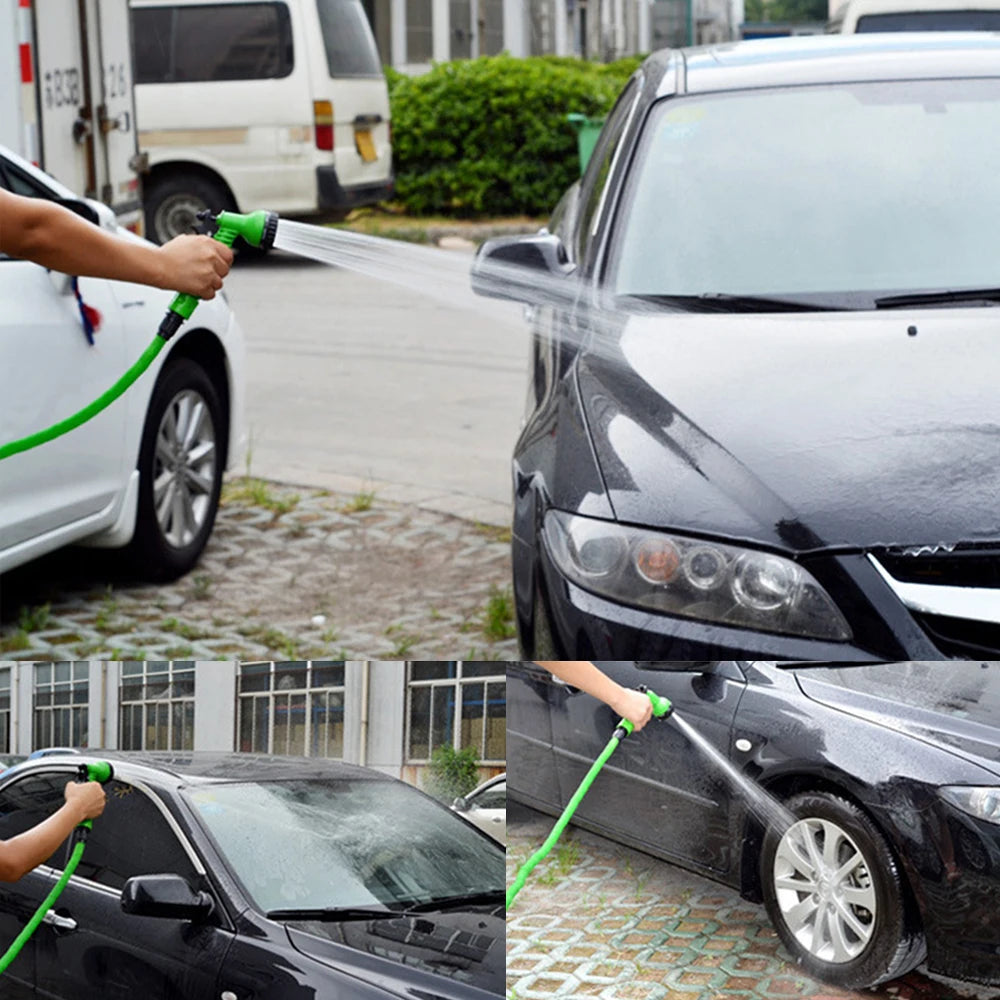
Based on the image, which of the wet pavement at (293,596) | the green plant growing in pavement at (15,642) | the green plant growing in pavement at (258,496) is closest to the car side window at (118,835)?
the wet pavement at (293,596)

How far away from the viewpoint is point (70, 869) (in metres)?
2.30

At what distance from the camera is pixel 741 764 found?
2.07 metres

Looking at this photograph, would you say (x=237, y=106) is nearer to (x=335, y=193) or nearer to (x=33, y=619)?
(x=335, y=193)

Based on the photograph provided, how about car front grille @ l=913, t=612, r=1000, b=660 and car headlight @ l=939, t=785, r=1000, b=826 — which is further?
car front grille @ l=913, t=612, r=1000, b=660

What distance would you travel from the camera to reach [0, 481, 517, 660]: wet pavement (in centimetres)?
496

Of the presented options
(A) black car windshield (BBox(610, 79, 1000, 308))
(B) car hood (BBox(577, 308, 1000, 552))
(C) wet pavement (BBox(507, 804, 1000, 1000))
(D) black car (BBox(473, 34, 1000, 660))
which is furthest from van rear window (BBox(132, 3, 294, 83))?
(C) wet pavement (BBox(507, 804, 1000, 1000))

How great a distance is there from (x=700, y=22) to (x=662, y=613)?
52457 millimetres

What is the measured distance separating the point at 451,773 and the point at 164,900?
43 centimetres

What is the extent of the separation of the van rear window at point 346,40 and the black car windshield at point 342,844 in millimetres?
13320

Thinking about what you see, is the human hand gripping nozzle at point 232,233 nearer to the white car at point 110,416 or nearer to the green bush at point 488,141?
the white car at point 110,416

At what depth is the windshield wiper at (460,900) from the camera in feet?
6.87

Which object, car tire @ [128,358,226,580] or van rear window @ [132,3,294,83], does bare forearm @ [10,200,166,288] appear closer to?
car tire @ [128,358,226,580]

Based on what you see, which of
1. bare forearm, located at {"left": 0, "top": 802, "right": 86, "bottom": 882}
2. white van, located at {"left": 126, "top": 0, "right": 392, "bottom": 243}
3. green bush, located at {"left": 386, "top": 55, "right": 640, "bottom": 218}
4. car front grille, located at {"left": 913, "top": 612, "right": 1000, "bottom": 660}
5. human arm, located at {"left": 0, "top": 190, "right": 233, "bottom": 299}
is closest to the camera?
bare forearm, located at {"left": 0, "top": 802, "right": 86, "bottom": 882}

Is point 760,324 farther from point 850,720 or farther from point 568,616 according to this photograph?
point 850,720
